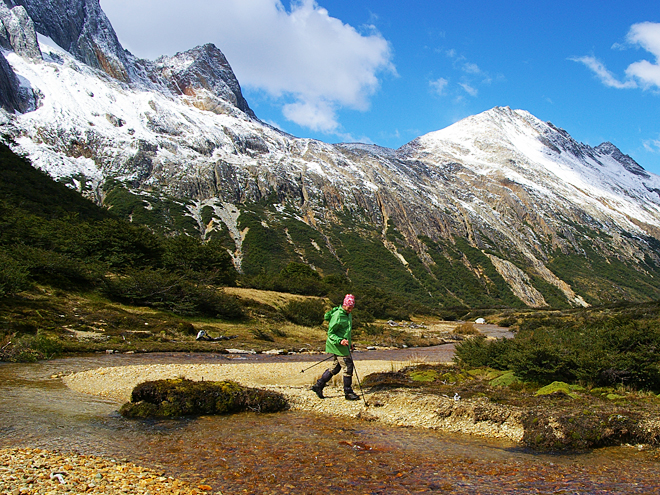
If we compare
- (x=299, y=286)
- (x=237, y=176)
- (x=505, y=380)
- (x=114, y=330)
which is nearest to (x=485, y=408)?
(x=505, y=380)

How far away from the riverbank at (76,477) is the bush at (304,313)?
100.0 feet

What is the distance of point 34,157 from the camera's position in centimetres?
11569

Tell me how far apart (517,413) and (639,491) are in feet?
9.82

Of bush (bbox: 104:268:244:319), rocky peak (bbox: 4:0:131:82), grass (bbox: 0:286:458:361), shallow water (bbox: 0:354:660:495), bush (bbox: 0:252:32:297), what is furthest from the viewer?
rocky peak (bbox: 4:0:131:82)

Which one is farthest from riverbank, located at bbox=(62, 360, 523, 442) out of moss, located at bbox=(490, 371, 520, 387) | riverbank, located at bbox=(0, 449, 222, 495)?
riverbank, located at bbox=(0, 449, 222, 495)

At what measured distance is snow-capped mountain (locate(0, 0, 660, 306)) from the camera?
410ft

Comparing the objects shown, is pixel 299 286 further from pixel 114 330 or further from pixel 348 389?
pixel 348 389

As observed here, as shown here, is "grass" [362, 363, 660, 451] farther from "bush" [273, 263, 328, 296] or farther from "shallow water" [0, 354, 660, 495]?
"bush" [273, 263, 328, 296]

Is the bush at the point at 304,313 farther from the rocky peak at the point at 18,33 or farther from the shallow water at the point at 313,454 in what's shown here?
the rocky peak at the point at 18,33

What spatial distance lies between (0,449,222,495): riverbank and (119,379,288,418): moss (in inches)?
99.2

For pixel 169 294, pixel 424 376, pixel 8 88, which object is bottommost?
pixel 424 376

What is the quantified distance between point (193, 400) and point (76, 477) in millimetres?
3625

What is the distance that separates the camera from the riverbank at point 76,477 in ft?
14.4

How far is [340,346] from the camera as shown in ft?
33.0
